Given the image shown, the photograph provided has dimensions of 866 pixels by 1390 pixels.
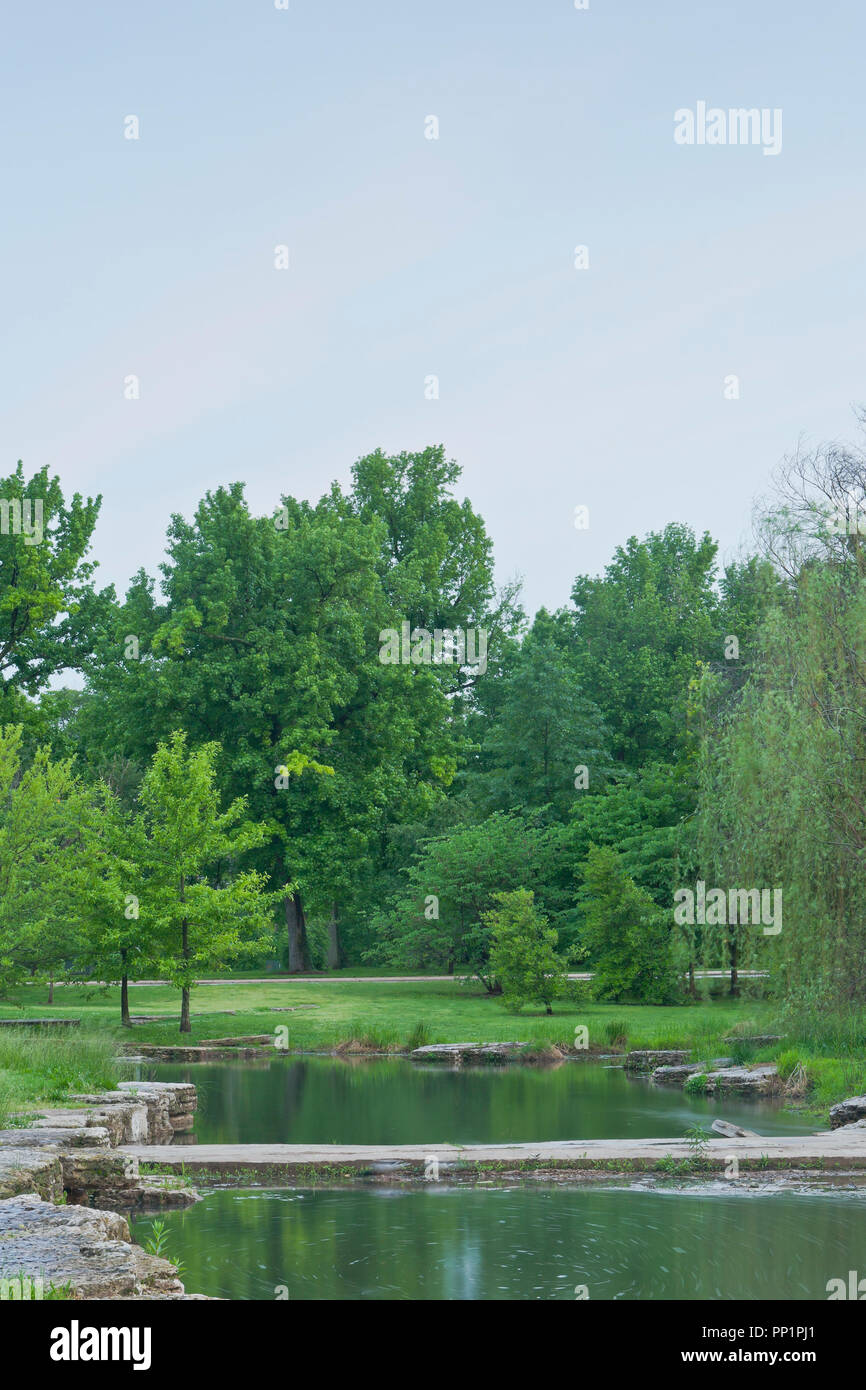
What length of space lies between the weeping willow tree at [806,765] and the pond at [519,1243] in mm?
7061

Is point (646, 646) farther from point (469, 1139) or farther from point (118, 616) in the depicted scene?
point (469, 1139)

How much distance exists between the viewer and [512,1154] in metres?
13.4

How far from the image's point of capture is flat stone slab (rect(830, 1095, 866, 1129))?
634 inches

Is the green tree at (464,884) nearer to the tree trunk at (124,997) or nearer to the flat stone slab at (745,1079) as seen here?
the tree trunk at (124,997)

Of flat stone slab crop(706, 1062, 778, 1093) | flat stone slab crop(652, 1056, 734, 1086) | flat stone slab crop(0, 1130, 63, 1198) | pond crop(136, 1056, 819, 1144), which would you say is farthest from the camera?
flat stone slab crop(652, 1056, 734, 1086)

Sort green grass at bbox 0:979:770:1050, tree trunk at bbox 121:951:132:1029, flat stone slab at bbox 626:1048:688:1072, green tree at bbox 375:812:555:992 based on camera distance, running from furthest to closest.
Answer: green tree at bbox 375:812:555:992 < tree trunk at bbox 121:951:132:1029 < green grass at bbox 0:979:770:1050 < flat stone slab at bbox 626:1048:688:1072

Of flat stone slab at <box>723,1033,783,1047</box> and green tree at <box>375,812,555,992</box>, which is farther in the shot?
green tree at <box>375,812,555,992</box>

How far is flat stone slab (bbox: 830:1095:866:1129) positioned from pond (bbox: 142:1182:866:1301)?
13.3 ft

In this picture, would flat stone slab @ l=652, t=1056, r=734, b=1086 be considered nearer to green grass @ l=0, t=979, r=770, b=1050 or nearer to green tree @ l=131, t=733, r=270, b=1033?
green grass @ l=0, t=979, r=770, b=1050

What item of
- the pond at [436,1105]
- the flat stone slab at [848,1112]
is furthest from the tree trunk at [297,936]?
the flat stone slab at [848,1112]

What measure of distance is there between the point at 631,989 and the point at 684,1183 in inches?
762

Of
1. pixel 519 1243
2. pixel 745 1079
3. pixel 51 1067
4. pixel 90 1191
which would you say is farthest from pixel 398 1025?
pixel 519 1243

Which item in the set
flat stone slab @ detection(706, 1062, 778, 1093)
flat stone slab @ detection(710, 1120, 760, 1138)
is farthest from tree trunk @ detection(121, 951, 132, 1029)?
flat stone slab @ detection(710, 1120, 760, 1138)
